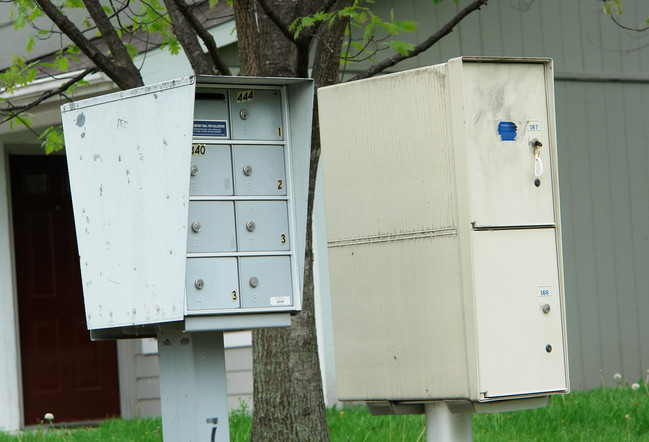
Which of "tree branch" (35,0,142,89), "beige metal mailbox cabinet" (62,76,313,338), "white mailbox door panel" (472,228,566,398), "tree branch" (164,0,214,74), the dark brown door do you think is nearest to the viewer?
"white mailbox door panel" (472,228,566,398)

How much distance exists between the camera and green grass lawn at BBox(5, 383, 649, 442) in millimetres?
6469

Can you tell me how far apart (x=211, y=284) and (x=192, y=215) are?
283 mm

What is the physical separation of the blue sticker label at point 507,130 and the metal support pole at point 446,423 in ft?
3.48

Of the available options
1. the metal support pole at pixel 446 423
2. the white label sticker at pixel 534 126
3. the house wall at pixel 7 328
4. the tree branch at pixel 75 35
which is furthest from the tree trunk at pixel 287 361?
the house wall at pixel 7 328

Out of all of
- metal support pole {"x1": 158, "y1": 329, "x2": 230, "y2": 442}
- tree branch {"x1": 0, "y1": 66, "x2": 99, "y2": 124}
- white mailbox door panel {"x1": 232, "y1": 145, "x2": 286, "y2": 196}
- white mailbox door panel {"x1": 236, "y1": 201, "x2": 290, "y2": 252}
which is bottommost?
metal support pole {"x1": 158, "y1": 329, "x2": 230, "y2": 442}

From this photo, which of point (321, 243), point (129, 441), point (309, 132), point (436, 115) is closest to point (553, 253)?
point (436, 115)

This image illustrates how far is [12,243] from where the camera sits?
9586 millimetres

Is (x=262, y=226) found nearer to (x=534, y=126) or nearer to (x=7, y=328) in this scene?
(x=534, y=126)

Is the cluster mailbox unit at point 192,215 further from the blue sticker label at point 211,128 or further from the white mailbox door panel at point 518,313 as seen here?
the white mailbox door panel at point 518,313

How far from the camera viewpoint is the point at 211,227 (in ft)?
13.6

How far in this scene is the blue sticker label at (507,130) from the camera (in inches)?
157

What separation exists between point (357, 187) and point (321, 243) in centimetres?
446

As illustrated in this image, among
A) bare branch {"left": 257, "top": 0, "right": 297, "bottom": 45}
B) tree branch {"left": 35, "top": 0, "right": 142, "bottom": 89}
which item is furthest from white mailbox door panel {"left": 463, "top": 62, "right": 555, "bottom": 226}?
tree branch {"left": 35, "top": 0, "right": 142, "bottom": 89}

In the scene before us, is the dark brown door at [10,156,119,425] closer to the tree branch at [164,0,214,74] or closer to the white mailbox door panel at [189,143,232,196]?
the tree branch at [164,0,214,74]
